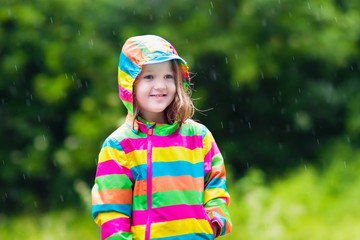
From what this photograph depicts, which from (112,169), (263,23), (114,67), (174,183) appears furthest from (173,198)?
(263,23)

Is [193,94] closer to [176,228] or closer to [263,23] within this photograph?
[263,23]

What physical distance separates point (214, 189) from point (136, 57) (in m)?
0.73

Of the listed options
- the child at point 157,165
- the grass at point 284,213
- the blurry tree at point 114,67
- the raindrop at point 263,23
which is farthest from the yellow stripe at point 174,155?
the raindrop at point 263,23

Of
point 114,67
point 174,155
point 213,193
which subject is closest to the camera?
point 174,155

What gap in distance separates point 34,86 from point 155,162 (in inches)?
215

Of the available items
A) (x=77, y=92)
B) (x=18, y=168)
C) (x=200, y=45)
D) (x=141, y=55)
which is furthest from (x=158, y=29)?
(x=141, y=55)

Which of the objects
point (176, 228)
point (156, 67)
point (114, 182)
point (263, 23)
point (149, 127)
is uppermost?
point (263, 23)

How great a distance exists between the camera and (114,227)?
2455mm

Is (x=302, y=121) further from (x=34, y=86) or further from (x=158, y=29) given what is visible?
(x=34, y=86)

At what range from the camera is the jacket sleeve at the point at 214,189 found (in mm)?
2658

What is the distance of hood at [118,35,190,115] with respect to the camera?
2584 mm

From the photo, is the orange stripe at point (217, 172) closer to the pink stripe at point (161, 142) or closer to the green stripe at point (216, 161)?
the green stripe at point (216, 161)

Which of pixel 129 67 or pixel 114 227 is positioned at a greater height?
pixel 129 67

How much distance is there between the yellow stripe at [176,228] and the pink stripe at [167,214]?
2cm
